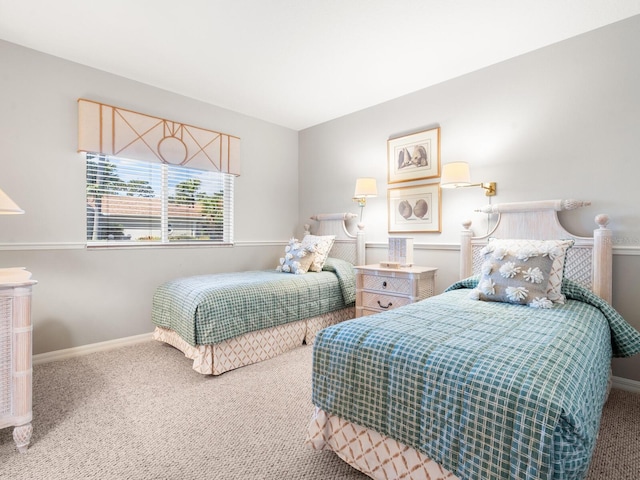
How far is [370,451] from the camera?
1360 mm

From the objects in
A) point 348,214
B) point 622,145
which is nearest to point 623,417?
point 622,145

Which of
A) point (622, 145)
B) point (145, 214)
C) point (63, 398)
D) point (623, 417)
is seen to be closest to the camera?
point (623, 417)

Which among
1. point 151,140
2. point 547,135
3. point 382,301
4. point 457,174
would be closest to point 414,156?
point 457,174

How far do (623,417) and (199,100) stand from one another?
4345mm

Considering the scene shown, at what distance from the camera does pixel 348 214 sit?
395 cm

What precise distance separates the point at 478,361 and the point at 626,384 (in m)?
2.05

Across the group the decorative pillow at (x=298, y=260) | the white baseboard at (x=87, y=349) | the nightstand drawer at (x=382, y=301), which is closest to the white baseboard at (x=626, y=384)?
the nightstand drawer at (x=382, y=301)

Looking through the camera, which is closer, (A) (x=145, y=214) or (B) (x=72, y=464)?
(B) (x=72, y=464)

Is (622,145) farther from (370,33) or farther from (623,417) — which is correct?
(370,33)

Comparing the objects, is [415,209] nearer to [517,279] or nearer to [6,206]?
[517,279]

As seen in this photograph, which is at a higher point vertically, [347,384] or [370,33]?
[370,33]

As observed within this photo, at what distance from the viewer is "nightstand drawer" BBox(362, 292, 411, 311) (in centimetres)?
293

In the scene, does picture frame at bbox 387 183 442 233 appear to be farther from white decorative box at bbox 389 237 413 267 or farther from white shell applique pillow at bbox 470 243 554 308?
white shell applique pillow at bbox 470 243 554 308

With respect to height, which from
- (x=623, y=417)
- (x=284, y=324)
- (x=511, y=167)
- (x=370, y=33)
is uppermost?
(x=370, y=33)
